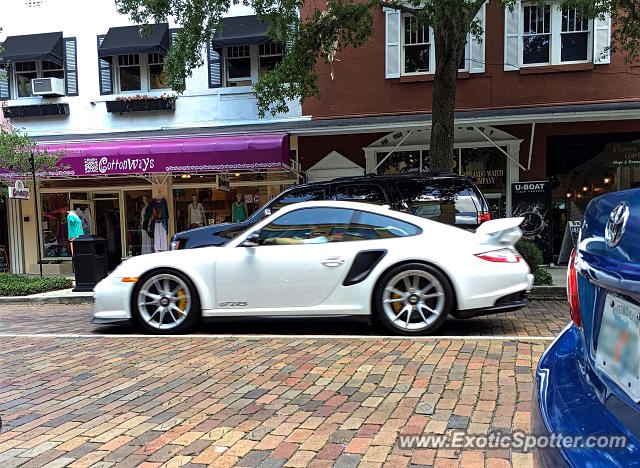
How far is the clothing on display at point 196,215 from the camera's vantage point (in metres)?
14.4

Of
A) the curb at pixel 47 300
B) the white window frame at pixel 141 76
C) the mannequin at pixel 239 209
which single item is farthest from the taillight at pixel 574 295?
the white window frame at pixel 141 76

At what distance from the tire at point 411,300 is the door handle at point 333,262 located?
1.48 feet

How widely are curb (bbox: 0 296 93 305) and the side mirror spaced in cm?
508

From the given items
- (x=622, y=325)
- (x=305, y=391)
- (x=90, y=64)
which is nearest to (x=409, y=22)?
(x=90, y=64)

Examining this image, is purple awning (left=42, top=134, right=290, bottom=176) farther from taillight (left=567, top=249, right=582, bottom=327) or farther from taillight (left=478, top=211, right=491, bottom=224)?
taillight (left=567, top=249, right=582, bottom=327)

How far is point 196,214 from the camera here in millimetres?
14438

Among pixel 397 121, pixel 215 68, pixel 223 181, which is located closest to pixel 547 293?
pixel 397 121

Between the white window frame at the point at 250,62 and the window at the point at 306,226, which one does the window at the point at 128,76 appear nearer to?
the white window frame at the point at 250,62

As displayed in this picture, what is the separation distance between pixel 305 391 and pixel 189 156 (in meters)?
9.38

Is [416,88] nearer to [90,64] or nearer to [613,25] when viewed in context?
[613,25]

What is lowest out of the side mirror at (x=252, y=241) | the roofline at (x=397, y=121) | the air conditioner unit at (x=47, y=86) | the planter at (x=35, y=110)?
the side mirror at (x=252, y=241)

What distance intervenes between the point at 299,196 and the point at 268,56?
7.80 metres

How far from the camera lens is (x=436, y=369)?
4.02 m

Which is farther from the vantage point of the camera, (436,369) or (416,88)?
(416,88)
